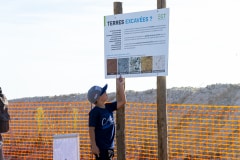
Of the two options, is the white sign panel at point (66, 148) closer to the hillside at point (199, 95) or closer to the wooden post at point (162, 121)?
the wooden post at point (162, 121)

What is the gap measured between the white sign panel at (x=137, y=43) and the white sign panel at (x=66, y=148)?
1135 millimetres

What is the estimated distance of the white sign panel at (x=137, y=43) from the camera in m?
8.56

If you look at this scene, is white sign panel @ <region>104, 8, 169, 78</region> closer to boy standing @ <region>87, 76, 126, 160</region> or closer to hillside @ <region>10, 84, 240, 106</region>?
boy standing @ <region>87, 76, 126, 160</region>

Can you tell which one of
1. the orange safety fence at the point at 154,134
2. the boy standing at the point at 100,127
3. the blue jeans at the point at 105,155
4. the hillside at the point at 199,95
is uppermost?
the boy standing at the point at 100,127

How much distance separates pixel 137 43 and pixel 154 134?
946 cm

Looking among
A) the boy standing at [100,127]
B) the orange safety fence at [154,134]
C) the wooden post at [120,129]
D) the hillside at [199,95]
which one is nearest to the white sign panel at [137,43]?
the wooden post at [120,129]

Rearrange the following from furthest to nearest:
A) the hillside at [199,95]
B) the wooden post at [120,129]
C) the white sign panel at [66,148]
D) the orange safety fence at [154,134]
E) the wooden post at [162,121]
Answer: the hillside at [199,95] → the orange safety fence at [154,134] → the wooden post at [120,129] → the wooden post at [162,121] → the white sign panel at [66,148]

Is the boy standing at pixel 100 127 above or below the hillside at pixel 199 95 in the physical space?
above

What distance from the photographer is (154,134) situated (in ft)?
58.9

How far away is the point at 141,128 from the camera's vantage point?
1838cm

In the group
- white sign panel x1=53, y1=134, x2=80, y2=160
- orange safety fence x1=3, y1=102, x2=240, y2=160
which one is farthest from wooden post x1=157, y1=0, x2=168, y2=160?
orange safety fence x1=3, y1=102, x2=240, y2=160

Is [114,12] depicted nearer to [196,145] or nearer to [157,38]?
[157,38]

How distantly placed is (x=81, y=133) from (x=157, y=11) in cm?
1063

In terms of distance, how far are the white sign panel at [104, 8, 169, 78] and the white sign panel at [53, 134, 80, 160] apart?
3.72 feet
